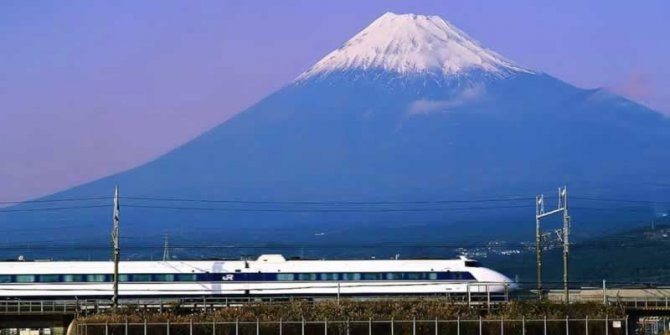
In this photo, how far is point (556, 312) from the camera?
225ft

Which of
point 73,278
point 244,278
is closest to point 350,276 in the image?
point 244,278

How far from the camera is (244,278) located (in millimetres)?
97438

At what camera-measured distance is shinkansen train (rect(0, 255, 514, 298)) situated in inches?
3777

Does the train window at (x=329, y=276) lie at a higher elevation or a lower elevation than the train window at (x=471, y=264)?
lower

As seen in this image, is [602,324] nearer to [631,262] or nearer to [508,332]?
[508,332]

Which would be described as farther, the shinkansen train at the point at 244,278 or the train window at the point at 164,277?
the train window at the point at 164,277

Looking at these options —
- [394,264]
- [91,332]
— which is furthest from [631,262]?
[91,332]

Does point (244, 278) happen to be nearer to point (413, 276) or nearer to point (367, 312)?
point (413, 276)

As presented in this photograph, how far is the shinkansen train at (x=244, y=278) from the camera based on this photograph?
9594cm

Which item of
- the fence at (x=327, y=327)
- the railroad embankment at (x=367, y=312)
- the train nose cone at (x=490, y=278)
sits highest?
the train nose cone at (x=490, y=278)

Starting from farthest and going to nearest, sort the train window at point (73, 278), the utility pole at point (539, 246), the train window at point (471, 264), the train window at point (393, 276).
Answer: the train window at point (471, 264) → the train window at point (73, 278) → the train window at point (393, 276) → the utility pole at point (539, 246)

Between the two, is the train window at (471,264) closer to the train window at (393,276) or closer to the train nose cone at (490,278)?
the train nose cone at (490,278)

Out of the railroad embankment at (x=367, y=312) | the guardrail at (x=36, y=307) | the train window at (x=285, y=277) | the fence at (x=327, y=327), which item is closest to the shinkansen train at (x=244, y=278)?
the train window at (x=285, y=277)

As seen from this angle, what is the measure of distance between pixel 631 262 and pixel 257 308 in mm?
127137
